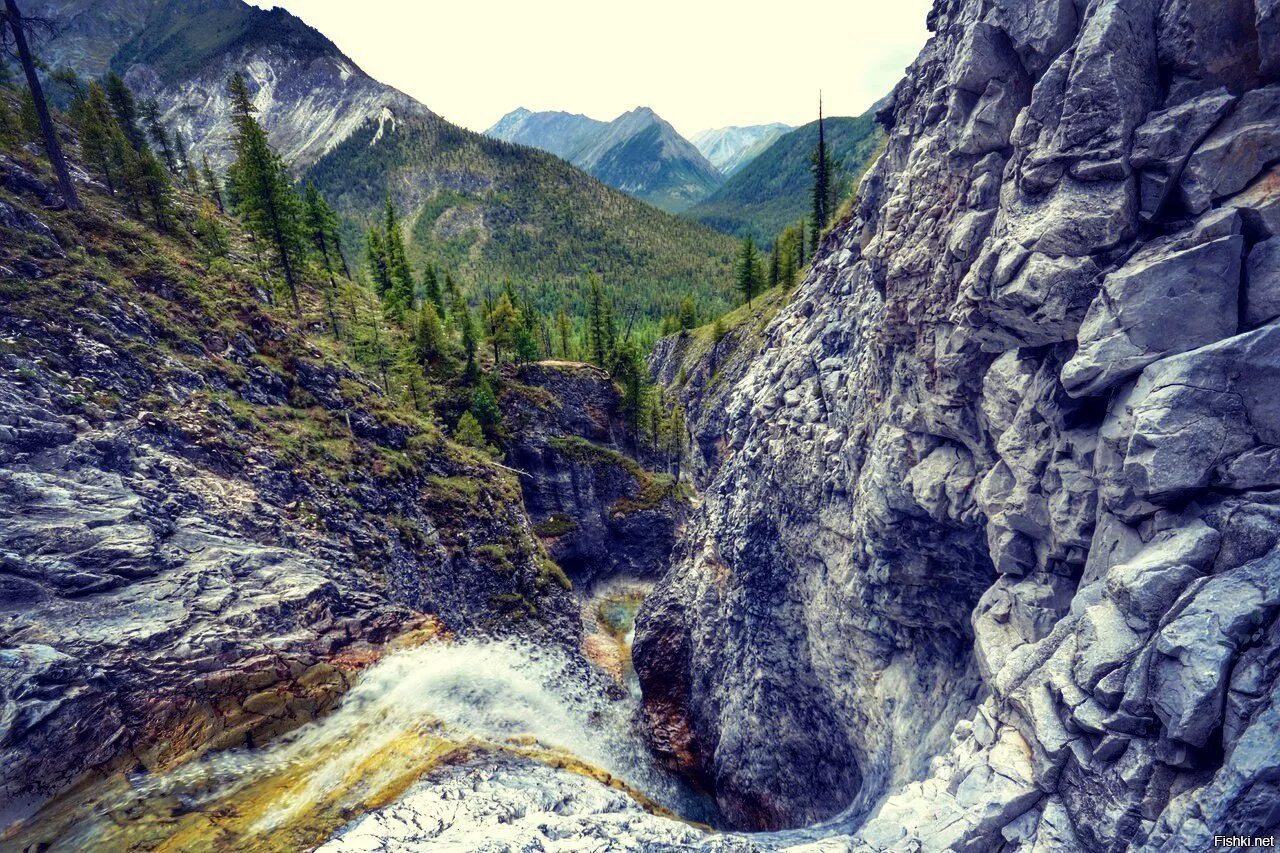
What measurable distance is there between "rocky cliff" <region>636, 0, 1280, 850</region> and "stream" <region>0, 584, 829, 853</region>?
10.6m

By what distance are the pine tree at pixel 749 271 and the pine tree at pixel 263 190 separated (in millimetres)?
68124

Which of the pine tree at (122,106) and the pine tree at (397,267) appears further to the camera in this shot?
the pine tree at (397,267)

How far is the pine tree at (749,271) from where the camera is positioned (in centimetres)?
9575

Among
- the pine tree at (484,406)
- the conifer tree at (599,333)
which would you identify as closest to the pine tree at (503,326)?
the pine tree at (484,406)

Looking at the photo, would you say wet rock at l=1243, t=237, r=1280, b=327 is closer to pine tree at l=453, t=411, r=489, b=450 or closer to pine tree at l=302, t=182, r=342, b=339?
pine tree at l=453, t=411, r=489, b=450

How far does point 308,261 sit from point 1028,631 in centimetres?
6509

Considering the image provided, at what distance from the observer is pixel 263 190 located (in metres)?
46.5

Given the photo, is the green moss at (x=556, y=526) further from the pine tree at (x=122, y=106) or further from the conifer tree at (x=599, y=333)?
the pine tree at (x=122, y=106)

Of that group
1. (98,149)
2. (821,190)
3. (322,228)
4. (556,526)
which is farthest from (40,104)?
(821,190)

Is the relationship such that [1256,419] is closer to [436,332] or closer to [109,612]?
[109,612]

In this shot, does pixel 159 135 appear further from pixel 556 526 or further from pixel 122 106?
pixel 556 526

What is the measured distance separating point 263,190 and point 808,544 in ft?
Result: 169

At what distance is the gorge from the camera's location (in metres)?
12.6

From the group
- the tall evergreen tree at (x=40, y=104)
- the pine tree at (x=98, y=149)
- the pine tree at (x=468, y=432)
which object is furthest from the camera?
the pine tree at (x=468, y=432)
